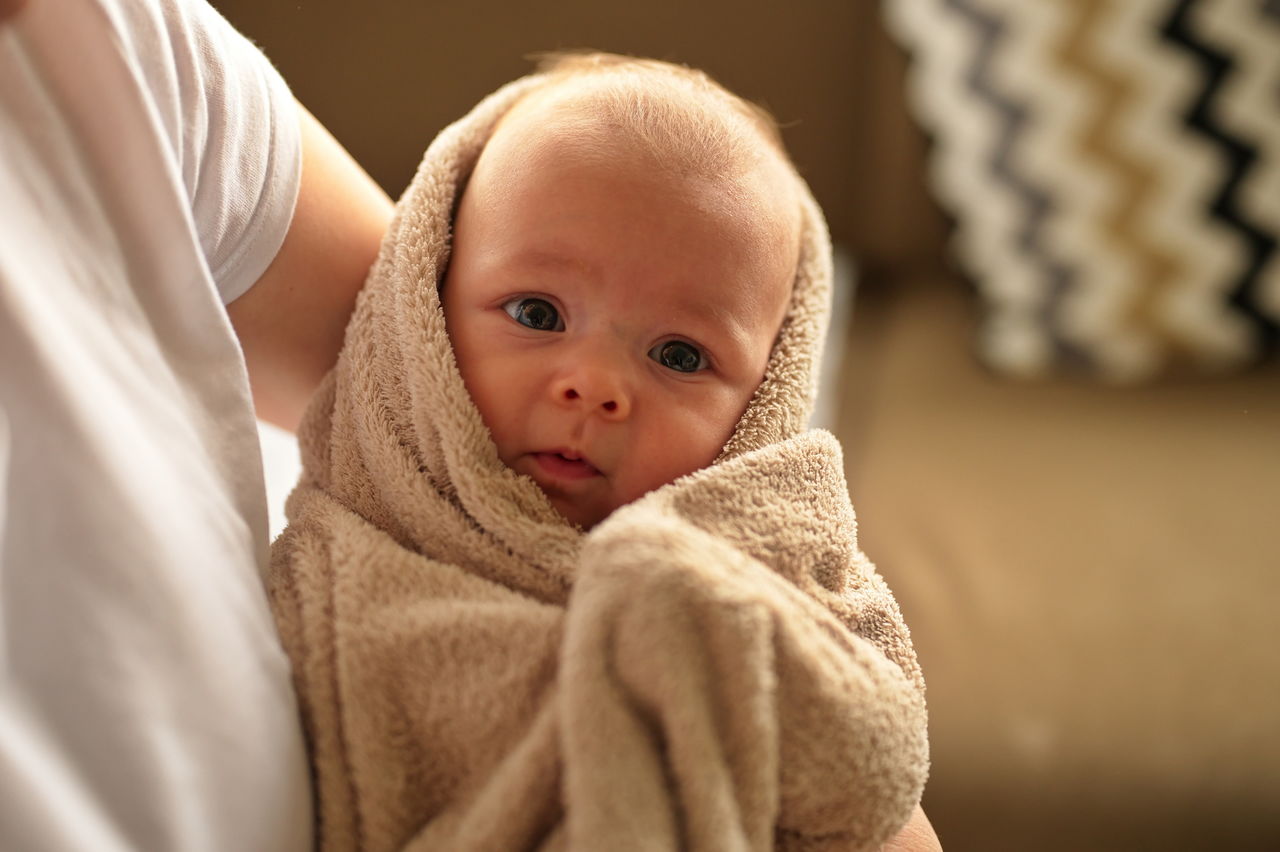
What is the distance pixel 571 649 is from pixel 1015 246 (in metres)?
1.19

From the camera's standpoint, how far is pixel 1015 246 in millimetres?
1489

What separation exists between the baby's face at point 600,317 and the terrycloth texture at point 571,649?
29mm

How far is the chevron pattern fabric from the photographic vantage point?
137 centimetres

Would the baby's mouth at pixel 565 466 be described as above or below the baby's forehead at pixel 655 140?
below

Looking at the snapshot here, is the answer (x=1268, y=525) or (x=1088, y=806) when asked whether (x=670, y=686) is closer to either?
(x=1088, y=806)

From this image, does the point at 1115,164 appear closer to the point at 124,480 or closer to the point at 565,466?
the point at 565,466

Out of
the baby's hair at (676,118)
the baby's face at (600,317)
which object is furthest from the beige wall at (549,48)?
the baby's face at (600,317)

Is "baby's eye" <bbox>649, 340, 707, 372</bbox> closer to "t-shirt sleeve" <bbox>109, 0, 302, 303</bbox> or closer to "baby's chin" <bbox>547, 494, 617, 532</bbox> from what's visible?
"baby's chin" <bbox>547, 494, 617, 532</bbox>

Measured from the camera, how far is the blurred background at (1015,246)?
1.16 meters

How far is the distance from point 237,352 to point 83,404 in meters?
0.12

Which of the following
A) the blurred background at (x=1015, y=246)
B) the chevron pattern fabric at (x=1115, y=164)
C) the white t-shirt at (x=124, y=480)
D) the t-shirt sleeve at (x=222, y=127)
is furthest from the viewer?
the chevron pattern fabric at (x=1115, y=164)

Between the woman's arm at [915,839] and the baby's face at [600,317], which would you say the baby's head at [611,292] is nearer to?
the baby's face at [600,317]

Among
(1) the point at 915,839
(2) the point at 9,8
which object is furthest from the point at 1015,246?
(2) the point at 9,8

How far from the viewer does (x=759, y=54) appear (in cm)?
145
